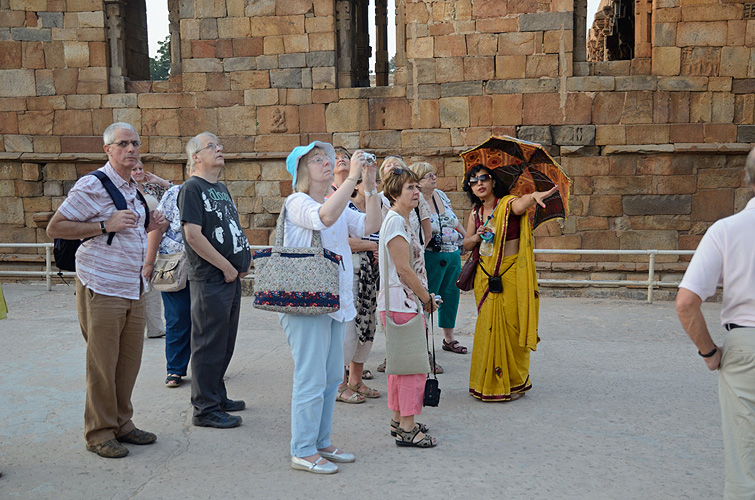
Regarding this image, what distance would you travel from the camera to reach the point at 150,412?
185 inches

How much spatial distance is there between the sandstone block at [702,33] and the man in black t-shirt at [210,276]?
7.57m

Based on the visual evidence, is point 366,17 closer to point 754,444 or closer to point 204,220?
point 204,220

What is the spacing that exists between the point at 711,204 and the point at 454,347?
5.33 meters

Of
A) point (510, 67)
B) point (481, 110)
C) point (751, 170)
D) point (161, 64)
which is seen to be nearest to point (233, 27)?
point (481, 110)

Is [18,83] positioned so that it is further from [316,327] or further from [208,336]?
[316,327]

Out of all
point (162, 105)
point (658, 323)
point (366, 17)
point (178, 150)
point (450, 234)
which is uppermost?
point (366, 17)

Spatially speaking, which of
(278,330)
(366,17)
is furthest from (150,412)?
(366,17)

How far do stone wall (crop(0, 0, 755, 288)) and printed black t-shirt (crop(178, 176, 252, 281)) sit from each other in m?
6.02

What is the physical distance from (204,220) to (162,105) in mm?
7284

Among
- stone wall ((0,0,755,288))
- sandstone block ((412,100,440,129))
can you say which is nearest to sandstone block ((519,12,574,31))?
stone wall ((0,0,755,288))

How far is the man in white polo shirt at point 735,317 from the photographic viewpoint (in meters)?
2.56

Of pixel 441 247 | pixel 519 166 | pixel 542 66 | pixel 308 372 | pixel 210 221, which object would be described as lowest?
pixel 308 372

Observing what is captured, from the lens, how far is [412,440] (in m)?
4.04

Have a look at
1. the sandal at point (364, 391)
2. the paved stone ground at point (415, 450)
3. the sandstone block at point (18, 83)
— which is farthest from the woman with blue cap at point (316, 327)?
the sandstone block at point (18, 83)
